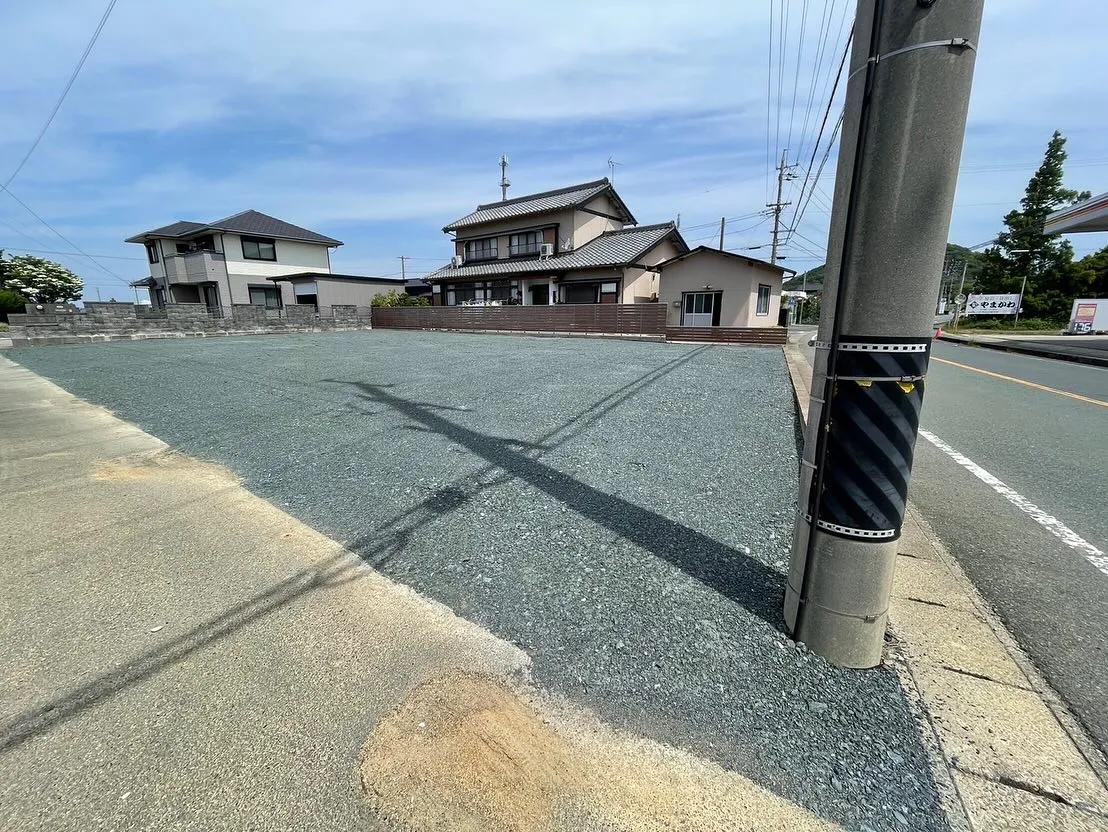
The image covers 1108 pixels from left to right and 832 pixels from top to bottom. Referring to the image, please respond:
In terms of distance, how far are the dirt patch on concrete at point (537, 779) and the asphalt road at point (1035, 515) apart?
131 centimetres

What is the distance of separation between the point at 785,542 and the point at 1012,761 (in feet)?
4.30

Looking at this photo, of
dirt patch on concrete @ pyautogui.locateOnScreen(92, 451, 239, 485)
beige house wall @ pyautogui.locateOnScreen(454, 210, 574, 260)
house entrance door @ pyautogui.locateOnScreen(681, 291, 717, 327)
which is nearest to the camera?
dirt patch on concrete @ pyautogui.locateOnScreen(92, 451, 239, 485)

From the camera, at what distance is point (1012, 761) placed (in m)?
1.43

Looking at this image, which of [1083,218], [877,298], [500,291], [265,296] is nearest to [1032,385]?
[1083,218]

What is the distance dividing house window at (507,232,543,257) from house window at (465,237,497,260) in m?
1.23

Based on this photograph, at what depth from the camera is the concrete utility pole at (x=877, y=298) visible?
4.74 ft

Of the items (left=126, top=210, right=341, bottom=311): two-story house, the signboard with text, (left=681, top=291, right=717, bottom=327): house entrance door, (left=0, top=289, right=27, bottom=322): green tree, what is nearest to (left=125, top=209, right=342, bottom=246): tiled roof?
(left=126, top=210, right=341, bottom=311): two-story house

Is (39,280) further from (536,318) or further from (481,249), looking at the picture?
(536,318)

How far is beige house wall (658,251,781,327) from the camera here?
18.9 m

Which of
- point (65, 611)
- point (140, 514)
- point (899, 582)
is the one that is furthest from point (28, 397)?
point (899, 582)

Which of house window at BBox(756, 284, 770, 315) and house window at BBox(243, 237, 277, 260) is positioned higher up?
house window at BBox(243, 237, 277, 260)

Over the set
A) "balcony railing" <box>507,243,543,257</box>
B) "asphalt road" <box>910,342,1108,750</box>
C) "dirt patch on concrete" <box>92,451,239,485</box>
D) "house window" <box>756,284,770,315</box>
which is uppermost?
"balcony railing" <box>507,243,543,257</box>

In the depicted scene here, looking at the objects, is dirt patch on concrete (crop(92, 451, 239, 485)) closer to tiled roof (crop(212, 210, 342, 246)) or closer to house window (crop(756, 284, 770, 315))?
house window (crop(756, 284, 770, 315))

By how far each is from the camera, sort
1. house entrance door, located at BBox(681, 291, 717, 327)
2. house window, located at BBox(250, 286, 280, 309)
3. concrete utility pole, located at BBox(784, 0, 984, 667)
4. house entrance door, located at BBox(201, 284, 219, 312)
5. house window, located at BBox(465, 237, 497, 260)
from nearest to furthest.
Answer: concrete utility pole, located at BBox(784, 0, 984, 667)
house entrance door, located at BBox(681, 291, 717, 327)
house window, located at BBox(465, 237, 497, 260)
house entrance door, located at BBox(201, 284, 219, 312)
house window, located at BBox(250, 286, 280, 309)
